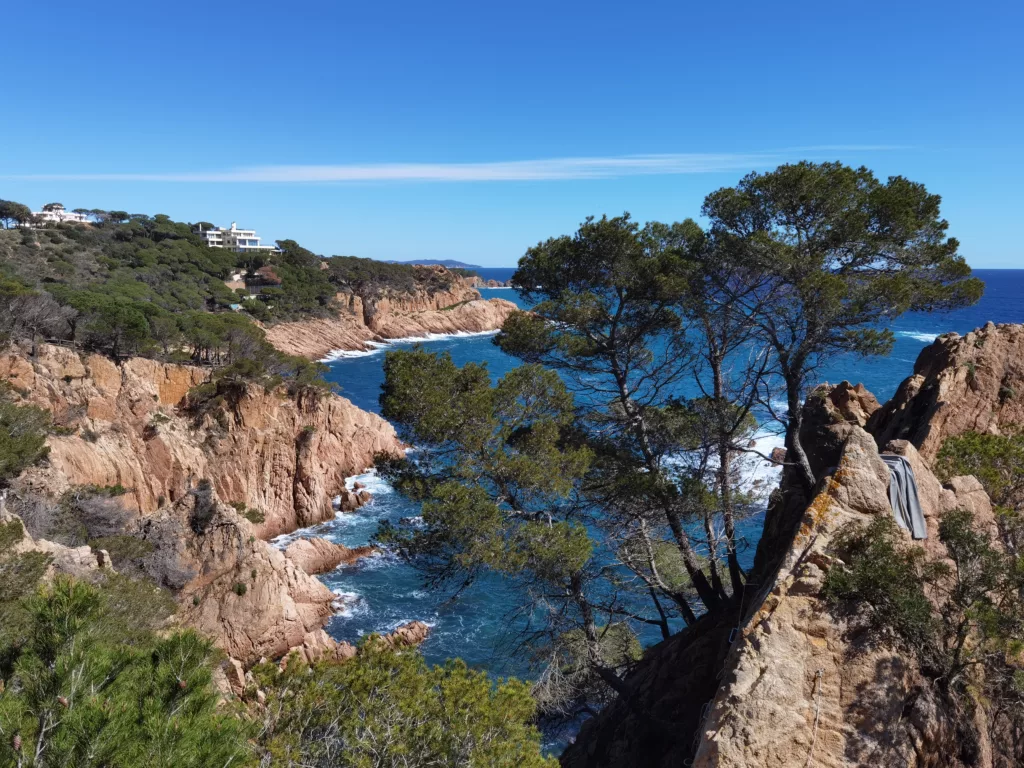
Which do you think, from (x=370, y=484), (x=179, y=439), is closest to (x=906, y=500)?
(x=179, y=439)

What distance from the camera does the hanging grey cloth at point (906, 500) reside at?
7.94m

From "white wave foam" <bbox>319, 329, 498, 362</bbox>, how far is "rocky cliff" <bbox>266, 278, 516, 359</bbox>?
437 mm

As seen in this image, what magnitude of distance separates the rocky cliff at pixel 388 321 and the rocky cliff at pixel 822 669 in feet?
182

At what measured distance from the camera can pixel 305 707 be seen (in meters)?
7.01

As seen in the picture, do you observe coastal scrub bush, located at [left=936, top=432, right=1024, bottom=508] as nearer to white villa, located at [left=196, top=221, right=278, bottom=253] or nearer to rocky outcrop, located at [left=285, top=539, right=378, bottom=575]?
rocky outcrop, located at [left=285, top=539, right=378, bottom=575]

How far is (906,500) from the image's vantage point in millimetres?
8070

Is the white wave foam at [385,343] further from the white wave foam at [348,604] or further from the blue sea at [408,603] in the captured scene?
the white wave foam at [348,604]

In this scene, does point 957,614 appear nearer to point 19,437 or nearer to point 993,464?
point 993,464

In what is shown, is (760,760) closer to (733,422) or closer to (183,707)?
(183,707)

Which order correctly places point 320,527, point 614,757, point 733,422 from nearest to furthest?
point 614,757 → point 733,422 → point 320,527

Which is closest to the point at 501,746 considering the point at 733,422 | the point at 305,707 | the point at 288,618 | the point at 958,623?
the point at 305,707

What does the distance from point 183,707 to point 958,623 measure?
780 cm

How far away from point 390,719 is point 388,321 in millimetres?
80438

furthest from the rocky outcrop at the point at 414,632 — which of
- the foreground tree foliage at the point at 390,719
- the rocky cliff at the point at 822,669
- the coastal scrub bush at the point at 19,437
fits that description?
the foreground tree foliage at the point at 390,719
